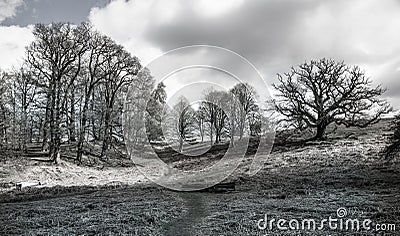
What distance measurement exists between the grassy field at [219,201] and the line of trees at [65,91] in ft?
17.3

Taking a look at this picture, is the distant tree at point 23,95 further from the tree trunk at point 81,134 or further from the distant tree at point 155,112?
the distant tree at point 155,112

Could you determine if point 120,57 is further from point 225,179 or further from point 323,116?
point 323,116

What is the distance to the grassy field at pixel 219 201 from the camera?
12.3m

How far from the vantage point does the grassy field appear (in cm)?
1227

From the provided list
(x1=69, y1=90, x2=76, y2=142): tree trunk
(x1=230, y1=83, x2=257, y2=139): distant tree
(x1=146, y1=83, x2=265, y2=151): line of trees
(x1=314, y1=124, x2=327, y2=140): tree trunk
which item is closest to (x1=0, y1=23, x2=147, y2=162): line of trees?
(x1=69, y1=90, x2=76, y2=142): tree trunk

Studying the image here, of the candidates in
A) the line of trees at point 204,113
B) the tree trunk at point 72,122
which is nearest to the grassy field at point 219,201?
the tree trunk at point 72,122

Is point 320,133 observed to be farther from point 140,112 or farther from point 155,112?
point 140,112

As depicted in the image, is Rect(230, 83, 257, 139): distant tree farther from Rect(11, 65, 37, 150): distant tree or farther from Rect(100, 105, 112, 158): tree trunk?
Rect(11, 65, 37, 150): distant tree

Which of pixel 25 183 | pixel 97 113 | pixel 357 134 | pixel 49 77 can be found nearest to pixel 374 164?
pixel 357 134

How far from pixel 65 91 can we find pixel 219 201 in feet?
86.1

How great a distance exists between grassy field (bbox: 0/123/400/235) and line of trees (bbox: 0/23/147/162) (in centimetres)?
527

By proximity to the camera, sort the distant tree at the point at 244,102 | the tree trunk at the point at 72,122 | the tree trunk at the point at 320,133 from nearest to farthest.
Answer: the distant tree at the point at 244,102, the tree trunk at the point at 72,122, the tree trunk at the point at 320,133

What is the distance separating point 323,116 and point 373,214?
98.9ft

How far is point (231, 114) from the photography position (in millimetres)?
36156
